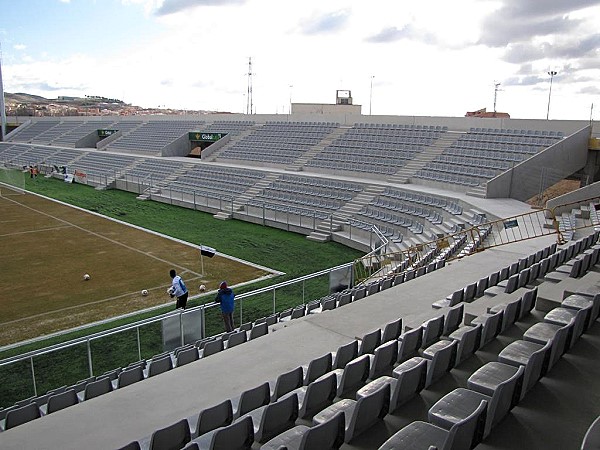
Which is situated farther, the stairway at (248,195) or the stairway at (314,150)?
the stairway at (314,150)

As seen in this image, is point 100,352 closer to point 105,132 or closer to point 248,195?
point 248,195

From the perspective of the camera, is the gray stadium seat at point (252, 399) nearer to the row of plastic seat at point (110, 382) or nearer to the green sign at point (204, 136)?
the row of plastic seat at point (110, 382)

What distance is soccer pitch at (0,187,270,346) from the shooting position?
1362 cm

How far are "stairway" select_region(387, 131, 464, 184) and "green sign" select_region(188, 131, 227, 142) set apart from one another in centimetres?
2069

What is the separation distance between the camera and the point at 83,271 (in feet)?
57.2

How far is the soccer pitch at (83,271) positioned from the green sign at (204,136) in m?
19.8

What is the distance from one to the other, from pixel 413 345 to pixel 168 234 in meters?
18.1

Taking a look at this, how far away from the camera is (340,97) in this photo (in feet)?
184

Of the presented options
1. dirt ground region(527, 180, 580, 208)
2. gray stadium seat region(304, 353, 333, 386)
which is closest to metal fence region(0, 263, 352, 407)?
gray stadium seat region(304, 353, 333, 386)

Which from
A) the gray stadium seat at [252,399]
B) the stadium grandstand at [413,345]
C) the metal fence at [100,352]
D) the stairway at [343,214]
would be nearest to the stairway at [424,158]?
the stadium grandstand at [413,345]

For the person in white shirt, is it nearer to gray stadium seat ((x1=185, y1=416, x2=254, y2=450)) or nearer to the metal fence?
the metal fence

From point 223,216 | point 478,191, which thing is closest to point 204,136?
point 223,216

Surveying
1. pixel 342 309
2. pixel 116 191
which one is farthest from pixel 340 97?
pixel 342 309

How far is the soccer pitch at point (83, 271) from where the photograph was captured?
1362cm
